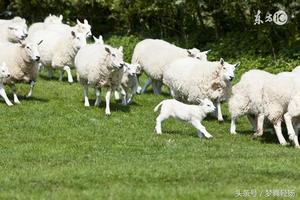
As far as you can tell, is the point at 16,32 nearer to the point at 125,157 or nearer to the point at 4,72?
the point at 4,72

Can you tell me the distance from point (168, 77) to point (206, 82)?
1.63 meters

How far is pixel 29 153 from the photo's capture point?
13688 millimetres

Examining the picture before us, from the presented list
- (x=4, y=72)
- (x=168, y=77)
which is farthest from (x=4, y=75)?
(x=168, y=77)

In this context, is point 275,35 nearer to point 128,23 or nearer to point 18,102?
point 128,23

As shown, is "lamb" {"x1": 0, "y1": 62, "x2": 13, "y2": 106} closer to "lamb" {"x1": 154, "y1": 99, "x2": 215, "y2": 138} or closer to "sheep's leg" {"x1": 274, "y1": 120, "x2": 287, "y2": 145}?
"lamb" {"x1": 154, "y1": 99, "x2": 215, "y2": 138}

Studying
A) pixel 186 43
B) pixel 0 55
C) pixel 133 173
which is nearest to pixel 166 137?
pixel 133 173

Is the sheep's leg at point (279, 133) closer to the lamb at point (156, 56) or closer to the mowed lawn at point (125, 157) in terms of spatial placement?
the mowed lawn at point (125, 157)

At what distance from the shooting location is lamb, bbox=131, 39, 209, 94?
2172cm

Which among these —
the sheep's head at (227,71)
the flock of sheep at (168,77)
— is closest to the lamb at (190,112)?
the flock of sheep at (168,77)

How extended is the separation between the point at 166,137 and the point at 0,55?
6692mm

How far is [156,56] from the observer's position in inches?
869

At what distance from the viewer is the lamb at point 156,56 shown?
21.7m

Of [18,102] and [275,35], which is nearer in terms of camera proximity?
[18,102]

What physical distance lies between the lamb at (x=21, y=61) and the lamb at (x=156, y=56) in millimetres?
3979
